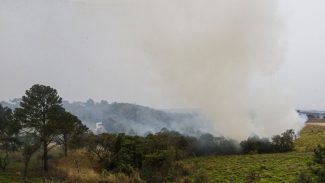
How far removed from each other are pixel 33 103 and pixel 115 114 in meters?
105

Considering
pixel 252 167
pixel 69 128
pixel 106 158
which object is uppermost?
pixel 69 128

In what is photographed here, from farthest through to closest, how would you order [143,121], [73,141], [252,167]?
1. [143,121]
2. [73,141]
3. [252,167]

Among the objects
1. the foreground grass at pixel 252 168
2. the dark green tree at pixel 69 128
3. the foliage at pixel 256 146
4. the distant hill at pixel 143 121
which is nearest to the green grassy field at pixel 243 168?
the foreground grass at pixel 252 168

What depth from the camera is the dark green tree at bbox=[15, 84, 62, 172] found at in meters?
52.6

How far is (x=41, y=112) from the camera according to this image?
5356 cm

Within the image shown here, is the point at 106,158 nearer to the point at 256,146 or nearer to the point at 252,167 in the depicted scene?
the point at 252,167

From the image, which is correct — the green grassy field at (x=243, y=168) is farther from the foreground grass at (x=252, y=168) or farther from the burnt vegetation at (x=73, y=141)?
the burnt vegetation at (x=73, y=141)

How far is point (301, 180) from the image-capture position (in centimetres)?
3419

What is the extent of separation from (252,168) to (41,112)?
27.4 metres

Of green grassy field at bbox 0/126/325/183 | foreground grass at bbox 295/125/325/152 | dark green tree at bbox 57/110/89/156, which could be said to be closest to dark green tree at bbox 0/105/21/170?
green grassy field at bbox 0/126/325/183

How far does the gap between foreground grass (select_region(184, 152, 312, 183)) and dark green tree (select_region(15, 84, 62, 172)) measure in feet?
61.9

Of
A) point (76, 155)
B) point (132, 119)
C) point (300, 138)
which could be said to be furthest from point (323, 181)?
point (132, 119)

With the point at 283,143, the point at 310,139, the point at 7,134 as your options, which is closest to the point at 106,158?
the point at 7,134

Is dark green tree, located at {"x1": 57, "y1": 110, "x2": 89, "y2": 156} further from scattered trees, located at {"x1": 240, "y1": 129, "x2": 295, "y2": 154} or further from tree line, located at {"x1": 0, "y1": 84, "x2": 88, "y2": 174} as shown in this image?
scattered trees, located at {"x1": 240, "y1": 129, "x2": 295, "y2": 154}
